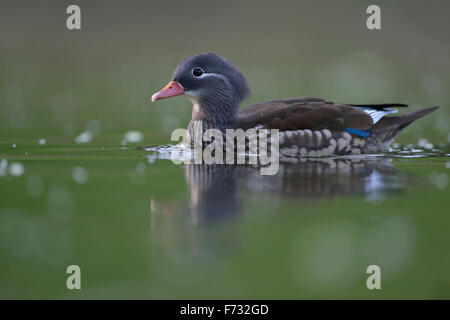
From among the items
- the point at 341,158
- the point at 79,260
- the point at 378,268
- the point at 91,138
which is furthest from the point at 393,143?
the point at 79,260

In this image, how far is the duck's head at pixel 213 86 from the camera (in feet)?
25.5

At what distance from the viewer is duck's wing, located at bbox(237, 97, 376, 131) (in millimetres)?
7457

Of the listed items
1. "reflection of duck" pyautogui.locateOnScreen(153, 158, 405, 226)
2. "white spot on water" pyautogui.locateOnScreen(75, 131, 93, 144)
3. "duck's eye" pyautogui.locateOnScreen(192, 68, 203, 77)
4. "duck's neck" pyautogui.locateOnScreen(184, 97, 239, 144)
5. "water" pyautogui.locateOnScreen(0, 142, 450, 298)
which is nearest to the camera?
"water" pyautogui.locateOnScreen(0, 142, 450, 298)

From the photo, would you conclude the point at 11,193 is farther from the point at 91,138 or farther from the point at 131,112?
the point at 131,112

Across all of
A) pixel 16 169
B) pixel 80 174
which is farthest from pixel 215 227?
pixel 16 169

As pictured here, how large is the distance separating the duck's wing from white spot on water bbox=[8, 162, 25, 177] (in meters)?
2.55

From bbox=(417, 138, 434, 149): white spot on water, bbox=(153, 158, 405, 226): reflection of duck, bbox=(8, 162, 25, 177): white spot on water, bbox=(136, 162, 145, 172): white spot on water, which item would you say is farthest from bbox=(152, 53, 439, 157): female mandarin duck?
bbox=(8, 162, 25, 177): white spot on water

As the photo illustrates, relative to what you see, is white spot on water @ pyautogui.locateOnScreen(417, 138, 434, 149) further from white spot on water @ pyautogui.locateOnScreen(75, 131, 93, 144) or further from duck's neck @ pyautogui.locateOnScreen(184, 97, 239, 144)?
white spot on water @ pyautogui.locateOnScreen(75, 131, 93, 144)

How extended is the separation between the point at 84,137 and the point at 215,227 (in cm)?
501

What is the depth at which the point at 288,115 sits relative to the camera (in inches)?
296

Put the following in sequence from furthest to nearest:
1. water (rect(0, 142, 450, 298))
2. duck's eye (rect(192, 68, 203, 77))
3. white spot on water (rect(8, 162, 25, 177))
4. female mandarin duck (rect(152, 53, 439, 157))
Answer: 1. duck's eye (rect(192, 68, 203, 77))
2. female mandarin duck (rect(152, 53, 439, 157))
3. white spot on water (rect(8, 162, 25, 177))
4. water (rect(0, 142, 450, 298))

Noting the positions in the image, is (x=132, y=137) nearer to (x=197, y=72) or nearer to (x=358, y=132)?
(x=197, y=72)

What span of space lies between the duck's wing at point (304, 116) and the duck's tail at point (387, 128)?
0.16 m

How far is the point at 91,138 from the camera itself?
8.67 meters
